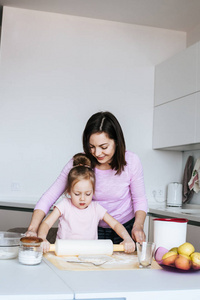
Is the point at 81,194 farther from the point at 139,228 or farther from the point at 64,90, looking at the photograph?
the point at 64,90

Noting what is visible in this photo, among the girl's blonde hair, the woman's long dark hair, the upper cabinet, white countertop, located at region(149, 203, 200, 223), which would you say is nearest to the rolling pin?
the girl's blonde hair

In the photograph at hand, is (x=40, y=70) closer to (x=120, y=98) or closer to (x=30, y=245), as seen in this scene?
(x=120, y=98)

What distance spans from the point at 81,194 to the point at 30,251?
1.80 feet

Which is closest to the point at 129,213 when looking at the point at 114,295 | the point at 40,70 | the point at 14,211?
the point at 114,295

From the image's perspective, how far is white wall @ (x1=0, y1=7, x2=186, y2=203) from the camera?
11.9 ft

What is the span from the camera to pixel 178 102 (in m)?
3.52

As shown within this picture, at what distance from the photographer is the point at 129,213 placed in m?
1.94

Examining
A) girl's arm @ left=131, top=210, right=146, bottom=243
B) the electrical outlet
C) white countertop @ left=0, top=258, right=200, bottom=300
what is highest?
the electrical outlet

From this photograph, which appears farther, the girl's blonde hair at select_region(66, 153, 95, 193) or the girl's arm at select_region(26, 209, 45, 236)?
the girl's blonde hair at select_region(66, 153, 95, 193)

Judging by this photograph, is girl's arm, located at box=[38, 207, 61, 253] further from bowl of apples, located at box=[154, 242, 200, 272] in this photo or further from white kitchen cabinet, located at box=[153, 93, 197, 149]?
white kitchen cabinet, located at box=[153, 93, 197, 149]

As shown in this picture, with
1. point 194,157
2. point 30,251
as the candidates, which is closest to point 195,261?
point 30,251

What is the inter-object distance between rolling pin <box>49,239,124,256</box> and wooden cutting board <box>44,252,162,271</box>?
0.02 meters

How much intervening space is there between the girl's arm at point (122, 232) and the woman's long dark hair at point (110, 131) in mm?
235

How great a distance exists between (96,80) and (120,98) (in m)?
0.30
